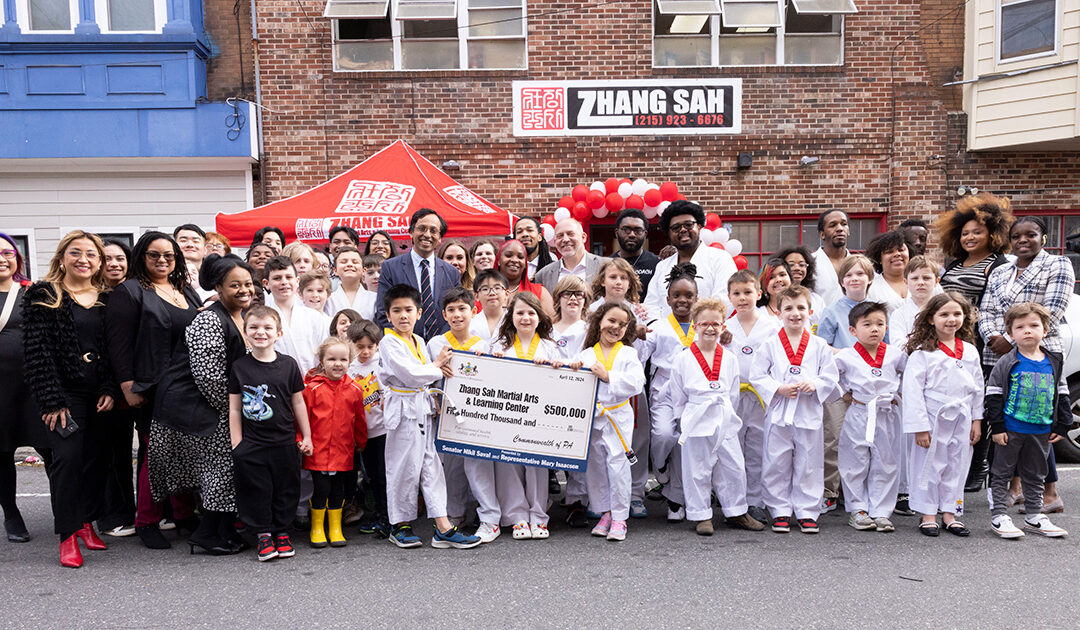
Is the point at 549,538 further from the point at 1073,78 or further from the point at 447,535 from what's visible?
the point at 1073,78

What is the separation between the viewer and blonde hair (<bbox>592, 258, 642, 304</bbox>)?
5.56 metres

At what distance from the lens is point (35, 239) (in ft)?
37.3

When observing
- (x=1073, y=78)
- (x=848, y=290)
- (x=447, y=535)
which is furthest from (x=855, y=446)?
(x=1073, y=78)

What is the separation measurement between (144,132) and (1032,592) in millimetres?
11261

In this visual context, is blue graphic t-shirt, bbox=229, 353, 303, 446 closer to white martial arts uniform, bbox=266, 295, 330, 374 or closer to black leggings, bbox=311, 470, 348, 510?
black leggings, bbox=311, 470, 348, 510

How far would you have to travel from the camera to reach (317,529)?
4.88 meters

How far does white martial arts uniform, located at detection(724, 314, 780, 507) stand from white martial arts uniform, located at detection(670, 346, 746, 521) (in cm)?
17

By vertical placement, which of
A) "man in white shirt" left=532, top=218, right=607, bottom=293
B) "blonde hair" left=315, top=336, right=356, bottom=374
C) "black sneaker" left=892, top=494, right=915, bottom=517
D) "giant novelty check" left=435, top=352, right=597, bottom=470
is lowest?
"black sneaker" left=892, top=494, right=915, bottom=517

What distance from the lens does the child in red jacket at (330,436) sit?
4.86 metres

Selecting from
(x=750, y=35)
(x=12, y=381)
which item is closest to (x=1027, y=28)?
(x=750, y=35)

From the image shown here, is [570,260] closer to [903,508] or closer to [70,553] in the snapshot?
[903,508]

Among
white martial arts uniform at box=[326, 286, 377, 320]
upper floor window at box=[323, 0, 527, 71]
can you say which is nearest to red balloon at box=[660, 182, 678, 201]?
upper floor window at box=[323, 0, 527, 71]

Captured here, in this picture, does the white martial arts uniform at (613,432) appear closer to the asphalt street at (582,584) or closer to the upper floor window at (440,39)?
the asphalt street at (582,584)

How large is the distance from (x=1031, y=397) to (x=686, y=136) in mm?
7258
